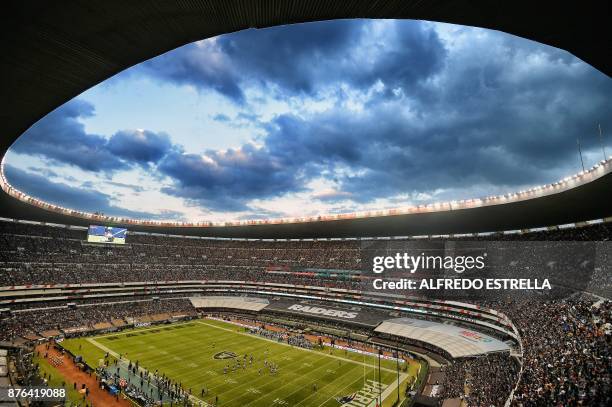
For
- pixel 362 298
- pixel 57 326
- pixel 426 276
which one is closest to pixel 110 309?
pixel 57 326

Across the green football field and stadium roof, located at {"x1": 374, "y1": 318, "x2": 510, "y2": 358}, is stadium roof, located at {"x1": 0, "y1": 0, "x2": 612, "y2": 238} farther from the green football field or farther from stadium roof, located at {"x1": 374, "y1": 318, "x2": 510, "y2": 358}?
stadium roof, located at {"x1": 374, "y1": 318, "x2": 510, "y2": 358}

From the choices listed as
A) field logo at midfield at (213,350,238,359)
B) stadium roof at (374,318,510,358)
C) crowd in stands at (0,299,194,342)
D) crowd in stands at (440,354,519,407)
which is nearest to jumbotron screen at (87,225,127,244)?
crowd in stands at (0,299,194,342)

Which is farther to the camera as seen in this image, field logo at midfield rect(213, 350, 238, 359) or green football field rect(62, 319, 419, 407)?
field logo at midfield rect(213, 350, 238, 359)

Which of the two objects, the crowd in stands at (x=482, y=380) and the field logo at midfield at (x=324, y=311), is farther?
the field logo at midfield at (x=324, y=311)

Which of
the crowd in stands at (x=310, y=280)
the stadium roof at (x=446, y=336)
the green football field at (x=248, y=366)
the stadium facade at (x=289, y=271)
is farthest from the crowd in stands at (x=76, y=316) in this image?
the stadium roof at (x=446, y=336)

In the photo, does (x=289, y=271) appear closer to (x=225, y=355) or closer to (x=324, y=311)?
(x=324, y=311)

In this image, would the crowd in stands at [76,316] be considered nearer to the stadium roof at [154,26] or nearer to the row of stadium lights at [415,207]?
the row of stadium lights at [415,207]
